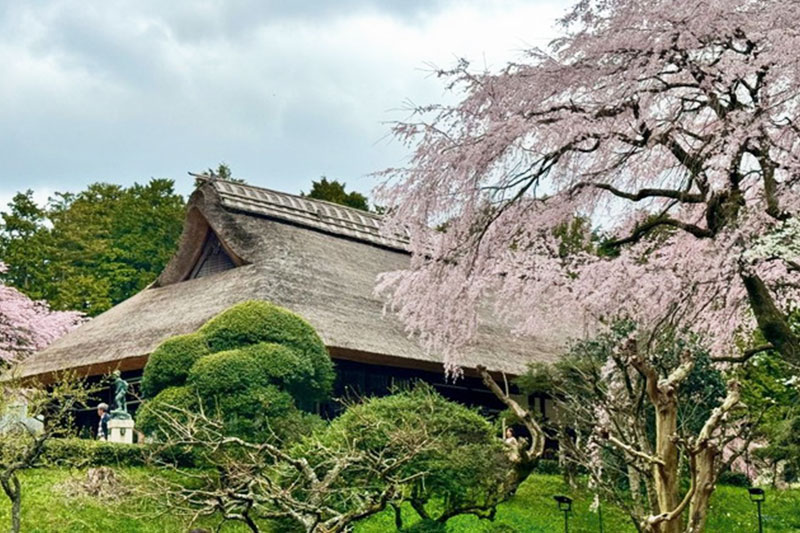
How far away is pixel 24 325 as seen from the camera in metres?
31.6

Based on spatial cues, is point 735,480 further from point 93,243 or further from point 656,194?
point 93,243

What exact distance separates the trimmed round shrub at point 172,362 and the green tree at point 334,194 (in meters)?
24.1

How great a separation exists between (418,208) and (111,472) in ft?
19.8

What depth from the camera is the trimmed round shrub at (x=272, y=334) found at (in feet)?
62.3

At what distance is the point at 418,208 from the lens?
43.9 feet

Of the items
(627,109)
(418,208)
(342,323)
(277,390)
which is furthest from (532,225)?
(342,323)

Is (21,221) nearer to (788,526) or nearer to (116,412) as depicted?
(116,412)

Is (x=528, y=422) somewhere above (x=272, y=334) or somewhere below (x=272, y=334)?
below

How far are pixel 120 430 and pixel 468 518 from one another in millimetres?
7039

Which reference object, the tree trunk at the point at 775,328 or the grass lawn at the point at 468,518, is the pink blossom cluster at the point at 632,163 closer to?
the tree trunk at the point at 775,328

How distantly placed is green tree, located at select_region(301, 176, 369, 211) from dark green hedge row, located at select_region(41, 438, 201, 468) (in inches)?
1006

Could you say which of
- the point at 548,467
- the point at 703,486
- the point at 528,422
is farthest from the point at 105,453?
the point at 703,486

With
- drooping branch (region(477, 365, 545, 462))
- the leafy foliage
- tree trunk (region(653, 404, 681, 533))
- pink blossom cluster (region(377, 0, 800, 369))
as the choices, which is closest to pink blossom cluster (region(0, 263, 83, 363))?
the leafy foliage

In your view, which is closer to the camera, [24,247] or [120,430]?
[120,430]
